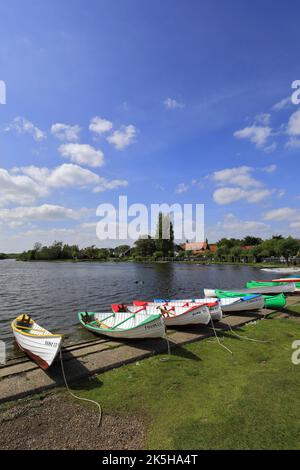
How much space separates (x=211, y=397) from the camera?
643cm

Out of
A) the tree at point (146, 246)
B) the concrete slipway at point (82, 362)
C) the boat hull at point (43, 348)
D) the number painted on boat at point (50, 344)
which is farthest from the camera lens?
the tree at point (146, 246)

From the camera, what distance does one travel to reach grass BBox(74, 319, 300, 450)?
5016 mm

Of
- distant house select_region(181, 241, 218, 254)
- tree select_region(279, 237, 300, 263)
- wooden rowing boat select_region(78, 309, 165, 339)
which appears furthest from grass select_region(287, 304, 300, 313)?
distant house select_region(181, 241, 218, 254)

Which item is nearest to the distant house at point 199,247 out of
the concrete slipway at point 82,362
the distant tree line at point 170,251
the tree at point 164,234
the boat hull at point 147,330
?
the distant tree line at point 170,251

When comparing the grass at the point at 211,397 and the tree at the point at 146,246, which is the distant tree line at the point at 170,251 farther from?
the grass at the point at 211,397

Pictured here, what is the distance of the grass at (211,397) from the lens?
Result: 197 inches

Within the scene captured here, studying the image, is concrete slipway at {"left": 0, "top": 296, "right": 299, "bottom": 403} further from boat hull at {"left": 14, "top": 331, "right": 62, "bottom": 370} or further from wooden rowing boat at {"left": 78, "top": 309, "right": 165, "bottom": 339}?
wooden rowing boat at {"left": 78, "top": 309, "right": 165, "bottom": 339}

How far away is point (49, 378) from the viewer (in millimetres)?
7504

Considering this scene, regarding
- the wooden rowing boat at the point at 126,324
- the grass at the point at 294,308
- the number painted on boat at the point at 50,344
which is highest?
the number painted on boat at the point at 50,344

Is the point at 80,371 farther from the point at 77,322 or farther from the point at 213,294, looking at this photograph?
the point at 213,294

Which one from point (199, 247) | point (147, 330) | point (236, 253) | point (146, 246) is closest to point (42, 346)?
point (147, 330)
